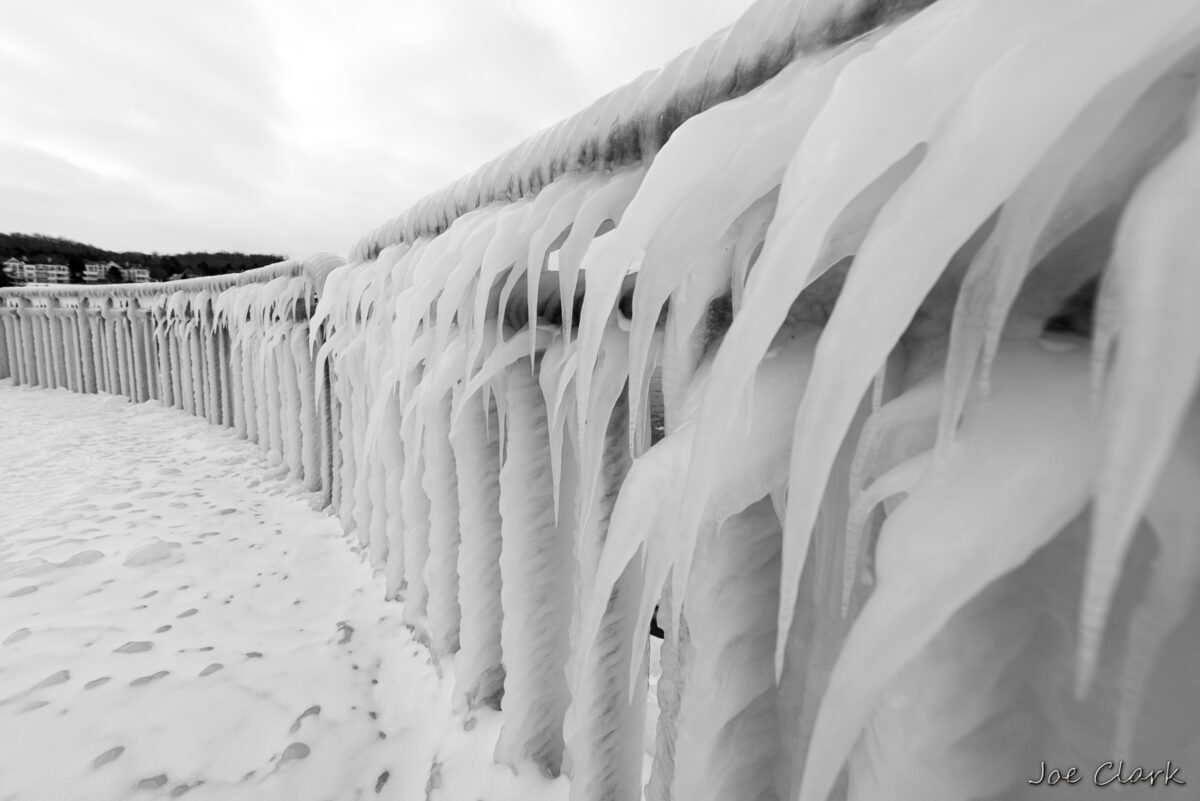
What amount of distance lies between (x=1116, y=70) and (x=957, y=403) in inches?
7.0

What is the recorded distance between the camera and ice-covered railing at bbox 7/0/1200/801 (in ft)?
0.91

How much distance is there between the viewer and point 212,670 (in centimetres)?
123

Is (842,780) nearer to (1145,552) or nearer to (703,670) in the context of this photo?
(703,670)

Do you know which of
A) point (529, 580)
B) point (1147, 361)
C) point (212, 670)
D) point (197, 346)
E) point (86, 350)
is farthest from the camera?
point (86, 350)

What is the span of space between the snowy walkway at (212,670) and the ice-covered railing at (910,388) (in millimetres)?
558

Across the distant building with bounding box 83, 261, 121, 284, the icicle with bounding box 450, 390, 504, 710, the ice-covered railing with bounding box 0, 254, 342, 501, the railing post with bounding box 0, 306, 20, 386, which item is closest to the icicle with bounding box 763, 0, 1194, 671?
the icicle with bounding box 450, 390, 504, 710

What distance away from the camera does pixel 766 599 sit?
0.59m

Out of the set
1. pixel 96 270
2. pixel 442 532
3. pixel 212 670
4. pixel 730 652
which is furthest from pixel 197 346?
pixel 96 270

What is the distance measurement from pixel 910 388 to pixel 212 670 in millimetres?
1485

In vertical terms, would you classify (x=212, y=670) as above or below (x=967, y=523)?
below

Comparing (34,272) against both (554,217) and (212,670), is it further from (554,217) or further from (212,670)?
(554,217)

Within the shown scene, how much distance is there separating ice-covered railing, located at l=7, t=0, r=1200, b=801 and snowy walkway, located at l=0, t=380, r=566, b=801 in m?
0.56

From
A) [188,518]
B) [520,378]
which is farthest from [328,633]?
[188,518]

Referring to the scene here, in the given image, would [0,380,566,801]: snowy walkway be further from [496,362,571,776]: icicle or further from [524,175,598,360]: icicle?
[524,175,598,360]: icicle
